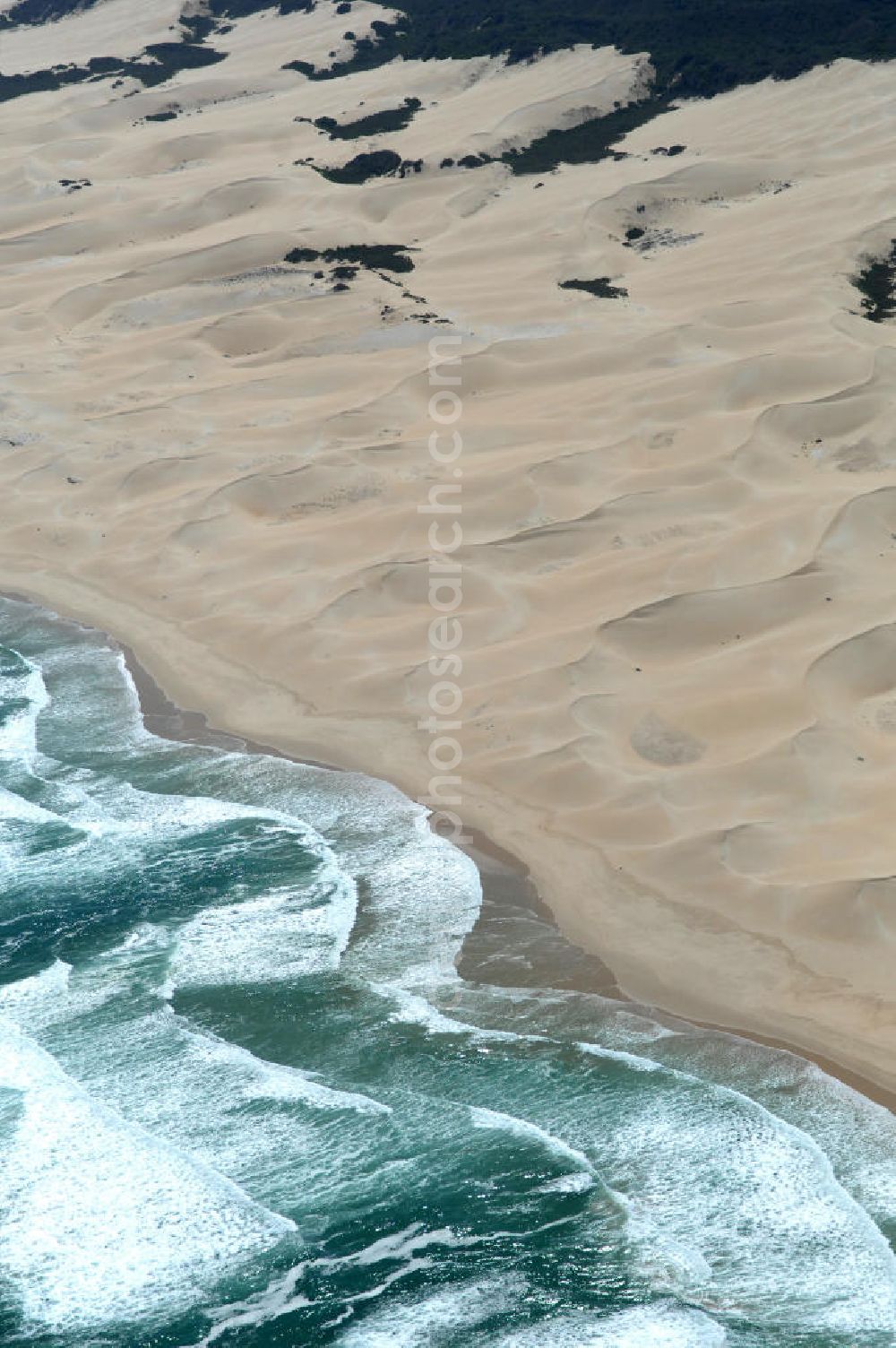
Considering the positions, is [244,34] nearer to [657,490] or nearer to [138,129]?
[138,129]

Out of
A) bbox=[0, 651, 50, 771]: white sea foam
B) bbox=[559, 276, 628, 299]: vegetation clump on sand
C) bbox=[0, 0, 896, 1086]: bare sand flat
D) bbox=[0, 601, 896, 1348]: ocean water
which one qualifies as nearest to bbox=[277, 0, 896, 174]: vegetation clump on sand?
bbox=[0, 0, 896, 1086]: bare sand flat

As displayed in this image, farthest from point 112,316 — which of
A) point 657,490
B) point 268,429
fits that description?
point 657,490

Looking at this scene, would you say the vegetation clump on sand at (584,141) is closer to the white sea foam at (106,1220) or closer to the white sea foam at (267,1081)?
the white sea foam at (267,1081)

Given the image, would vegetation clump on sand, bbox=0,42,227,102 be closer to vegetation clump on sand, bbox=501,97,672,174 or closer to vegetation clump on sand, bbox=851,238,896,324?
vegetation clump on sand, bbox=501,97,672,174

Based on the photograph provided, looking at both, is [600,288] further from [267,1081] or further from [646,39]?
[267,1081]

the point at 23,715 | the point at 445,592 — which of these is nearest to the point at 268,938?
the point at 23,715
